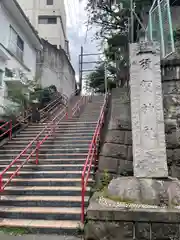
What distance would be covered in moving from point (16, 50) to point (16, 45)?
342mm

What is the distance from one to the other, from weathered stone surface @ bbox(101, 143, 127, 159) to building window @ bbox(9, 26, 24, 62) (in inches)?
386

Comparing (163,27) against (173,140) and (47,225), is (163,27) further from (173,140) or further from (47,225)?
(47,225)

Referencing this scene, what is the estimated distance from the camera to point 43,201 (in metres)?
4.76

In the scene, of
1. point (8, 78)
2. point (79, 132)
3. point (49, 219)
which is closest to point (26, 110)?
point (8, 78)

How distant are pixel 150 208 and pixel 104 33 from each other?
50.6ft

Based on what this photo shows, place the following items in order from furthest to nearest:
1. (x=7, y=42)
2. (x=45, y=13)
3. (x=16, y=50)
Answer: (x=45, y=13) < (x=16, y=50) < (x=7, y=42)

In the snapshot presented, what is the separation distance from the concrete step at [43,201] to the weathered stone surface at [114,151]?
4.41 ft

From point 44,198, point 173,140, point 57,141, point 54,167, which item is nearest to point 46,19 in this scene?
point 57,141

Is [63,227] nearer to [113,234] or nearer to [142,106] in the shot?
[113,234]

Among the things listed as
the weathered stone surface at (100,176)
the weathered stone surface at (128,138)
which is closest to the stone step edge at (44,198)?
the weathered stone surface at (100,176)

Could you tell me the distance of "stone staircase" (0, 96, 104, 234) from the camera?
4.29 metres

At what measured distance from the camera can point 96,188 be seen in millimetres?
5105

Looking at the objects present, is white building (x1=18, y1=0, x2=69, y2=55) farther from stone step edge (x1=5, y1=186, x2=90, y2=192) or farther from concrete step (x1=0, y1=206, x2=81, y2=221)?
concrete step (x1=0, y1=206, x2=81, y2=221)

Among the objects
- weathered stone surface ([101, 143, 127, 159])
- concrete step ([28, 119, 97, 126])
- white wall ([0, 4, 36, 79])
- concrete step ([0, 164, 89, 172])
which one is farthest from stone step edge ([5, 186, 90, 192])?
white wall ([0, 4, 36, 79])
